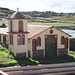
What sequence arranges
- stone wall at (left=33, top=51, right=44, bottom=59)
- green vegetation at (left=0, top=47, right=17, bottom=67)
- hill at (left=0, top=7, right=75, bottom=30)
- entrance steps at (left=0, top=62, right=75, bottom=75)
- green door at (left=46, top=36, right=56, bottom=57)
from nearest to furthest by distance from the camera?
1. entrance steps at (left=0, top=62, right=75, bottom=75)
2. green vegetation at (left=0, top=47, right=17, bottom=67)
3. stone wall at (left=33, top=51, right=44, bottom=59)
4. green door at (left=46, top=36, right=56, bottom=57)
5. hill at (left=0, top=7, right=75, bottom=30)

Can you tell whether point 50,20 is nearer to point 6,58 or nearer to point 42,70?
point 6,58

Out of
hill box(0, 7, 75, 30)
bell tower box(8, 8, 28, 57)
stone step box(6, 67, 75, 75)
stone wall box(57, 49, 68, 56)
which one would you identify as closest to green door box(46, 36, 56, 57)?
stone wall box(57, 49, 68, 56)

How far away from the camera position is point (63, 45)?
2783cm

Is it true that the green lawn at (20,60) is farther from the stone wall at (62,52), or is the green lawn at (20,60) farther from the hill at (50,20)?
the hill at (50,20)

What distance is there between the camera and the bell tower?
2577cm

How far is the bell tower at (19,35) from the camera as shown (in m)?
25.8

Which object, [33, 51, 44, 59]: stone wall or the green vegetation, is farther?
[33, 51, 44, 59]: stone wall

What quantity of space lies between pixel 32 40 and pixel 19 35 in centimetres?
156

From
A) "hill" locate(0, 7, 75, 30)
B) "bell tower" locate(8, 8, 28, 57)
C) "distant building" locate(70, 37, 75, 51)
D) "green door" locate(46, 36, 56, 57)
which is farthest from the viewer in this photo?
"hill" locate(0, 7, 75, 30)

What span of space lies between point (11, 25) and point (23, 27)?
1399 mm

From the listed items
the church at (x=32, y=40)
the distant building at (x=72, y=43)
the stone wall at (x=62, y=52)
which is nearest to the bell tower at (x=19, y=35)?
the church at (x=32, y=40)

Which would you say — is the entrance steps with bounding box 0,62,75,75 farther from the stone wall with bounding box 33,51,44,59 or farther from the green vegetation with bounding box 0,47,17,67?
the stone wall with bounding box 33,51,44,59

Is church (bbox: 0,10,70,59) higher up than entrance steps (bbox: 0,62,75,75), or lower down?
higher up

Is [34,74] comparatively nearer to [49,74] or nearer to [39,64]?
[49,74]
